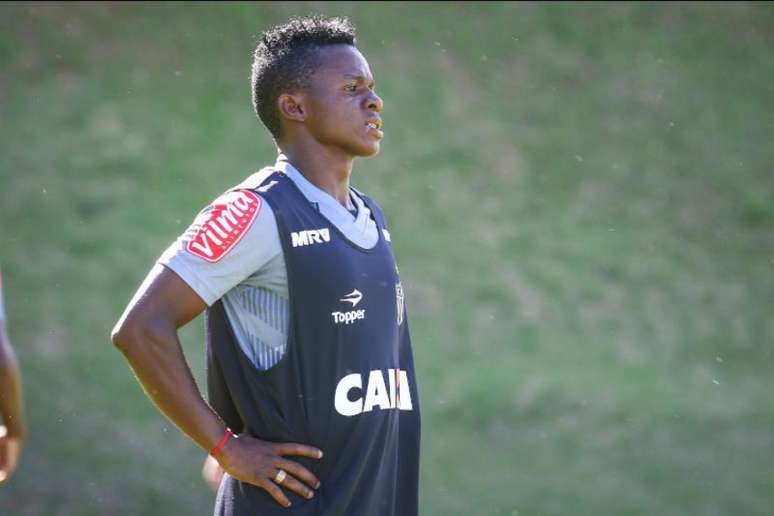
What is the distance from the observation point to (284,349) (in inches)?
131

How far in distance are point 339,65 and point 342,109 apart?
0.51ft

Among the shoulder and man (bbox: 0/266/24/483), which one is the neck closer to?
the shoulder

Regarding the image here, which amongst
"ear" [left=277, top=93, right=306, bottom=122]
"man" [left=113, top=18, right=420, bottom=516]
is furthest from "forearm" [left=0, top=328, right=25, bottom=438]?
"ear" [left=277, top=93, right=306, bottom=122]

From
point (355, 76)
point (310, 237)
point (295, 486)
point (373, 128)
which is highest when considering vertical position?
point (355, 76)

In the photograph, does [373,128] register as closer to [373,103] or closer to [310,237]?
[373,103]

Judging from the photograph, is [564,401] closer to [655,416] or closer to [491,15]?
[655,416]

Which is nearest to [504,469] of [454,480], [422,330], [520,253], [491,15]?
[454,480]

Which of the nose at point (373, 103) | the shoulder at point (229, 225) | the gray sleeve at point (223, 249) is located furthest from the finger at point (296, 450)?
the nose at point (373, 103)

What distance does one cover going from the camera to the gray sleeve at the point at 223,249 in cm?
325

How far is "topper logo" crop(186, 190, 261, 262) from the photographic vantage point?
3.26 metres

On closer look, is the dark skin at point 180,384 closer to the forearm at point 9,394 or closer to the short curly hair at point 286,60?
the short curly hair at point 286,60

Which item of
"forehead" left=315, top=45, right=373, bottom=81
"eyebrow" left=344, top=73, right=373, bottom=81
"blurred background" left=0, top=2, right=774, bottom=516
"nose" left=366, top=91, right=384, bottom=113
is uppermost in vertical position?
"forehead" left=315, top=45, right=373, bottom=81

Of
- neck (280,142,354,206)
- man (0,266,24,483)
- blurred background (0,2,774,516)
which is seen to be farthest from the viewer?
blurred background (0,2,774,516)

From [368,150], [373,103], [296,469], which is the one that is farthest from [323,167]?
[296,469]
